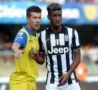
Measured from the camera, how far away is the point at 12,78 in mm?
6742

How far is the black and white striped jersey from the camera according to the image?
6578 mm

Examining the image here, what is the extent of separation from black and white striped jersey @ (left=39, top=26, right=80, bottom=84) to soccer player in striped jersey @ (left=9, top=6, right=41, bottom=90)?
166mm

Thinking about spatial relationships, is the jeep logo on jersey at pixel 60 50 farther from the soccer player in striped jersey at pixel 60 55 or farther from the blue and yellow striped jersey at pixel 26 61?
the blue and yellow striped jersey at pixel 26 61

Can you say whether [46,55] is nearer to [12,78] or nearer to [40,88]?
[12,78]

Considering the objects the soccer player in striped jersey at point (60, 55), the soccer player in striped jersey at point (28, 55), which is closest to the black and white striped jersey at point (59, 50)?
the soccer player in striped jersey at point (60, 55)

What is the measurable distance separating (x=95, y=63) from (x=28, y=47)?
13.9m

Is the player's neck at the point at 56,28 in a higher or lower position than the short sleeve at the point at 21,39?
higher

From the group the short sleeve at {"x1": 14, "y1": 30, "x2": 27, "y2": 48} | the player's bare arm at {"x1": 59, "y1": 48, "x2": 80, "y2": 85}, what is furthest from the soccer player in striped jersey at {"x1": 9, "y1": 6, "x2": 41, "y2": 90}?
the player's bare arm at {"x1": 59, "y1": 48, "x2": 80, "y2": 85}

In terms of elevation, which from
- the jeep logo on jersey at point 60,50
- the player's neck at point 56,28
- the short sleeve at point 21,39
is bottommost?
the jeep logo on jersey at point 60,50

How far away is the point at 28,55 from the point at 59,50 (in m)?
0.41

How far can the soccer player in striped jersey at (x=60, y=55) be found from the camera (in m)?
6.54

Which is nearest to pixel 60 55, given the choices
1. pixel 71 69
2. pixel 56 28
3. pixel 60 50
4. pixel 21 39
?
pixel 60 50

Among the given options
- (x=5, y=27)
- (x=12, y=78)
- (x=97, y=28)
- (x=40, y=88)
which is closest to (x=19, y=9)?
(x=5, y=27)

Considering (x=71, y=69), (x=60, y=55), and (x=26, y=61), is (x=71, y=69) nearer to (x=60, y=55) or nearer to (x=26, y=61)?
(x=60, y=55)
